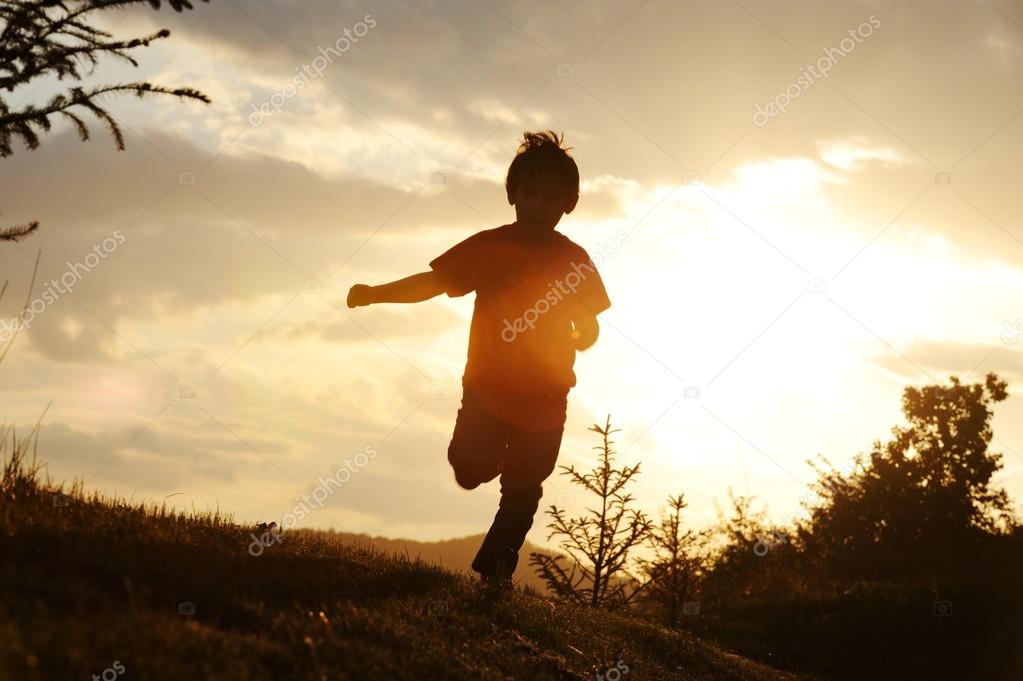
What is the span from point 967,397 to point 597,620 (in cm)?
2289

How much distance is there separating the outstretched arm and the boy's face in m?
0.86

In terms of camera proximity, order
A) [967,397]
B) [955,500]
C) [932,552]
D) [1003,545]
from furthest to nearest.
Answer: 1. [967,397]
2. [955,500]
3. [932,552]
4. [1003,545]

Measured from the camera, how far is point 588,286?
7.16 metres

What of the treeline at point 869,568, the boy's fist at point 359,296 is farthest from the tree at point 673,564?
the boy's fist at point 359,296

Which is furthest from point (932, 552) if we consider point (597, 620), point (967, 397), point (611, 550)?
point (597, 620)

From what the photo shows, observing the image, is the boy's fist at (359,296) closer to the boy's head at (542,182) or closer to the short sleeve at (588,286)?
the boy's head at (542,182)

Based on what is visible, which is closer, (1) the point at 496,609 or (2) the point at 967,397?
(1) the point at 496,609

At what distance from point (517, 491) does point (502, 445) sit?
37 centimetres

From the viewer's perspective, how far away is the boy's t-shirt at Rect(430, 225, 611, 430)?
264 inches

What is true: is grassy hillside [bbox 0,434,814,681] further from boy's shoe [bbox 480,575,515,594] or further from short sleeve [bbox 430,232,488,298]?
short sleeve [bbox 430,232,488,298]

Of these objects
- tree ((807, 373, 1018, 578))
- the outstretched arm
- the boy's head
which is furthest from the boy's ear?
tree ((807, 373, 1018, 578))

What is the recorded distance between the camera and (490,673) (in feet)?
14.5

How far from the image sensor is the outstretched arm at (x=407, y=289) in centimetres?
677

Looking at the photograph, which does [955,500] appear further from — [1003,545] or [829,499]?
[1003,545]
